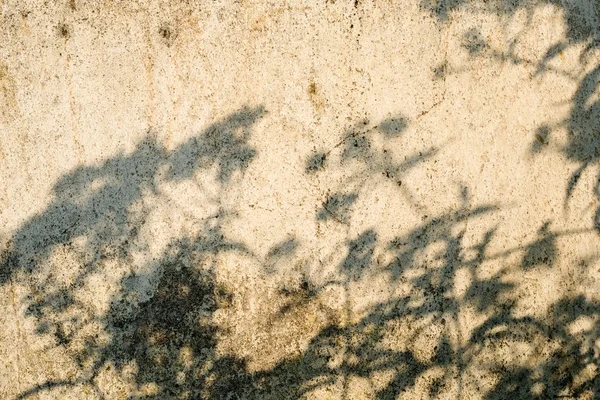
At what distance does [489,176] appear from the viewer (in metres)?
2.48

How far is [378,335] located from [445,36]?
1620mm

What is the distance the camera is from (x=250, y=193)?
237 cm

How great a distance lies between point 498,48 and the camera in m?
2.46

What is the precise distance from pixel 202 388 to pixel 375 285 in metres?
1.05

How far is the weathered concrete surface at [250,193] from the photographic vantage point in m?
2.34

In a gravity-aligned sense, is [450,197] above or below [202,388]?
above

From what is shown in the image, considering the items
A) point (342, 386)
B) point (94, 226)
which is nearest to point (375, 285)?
point (342, 386)

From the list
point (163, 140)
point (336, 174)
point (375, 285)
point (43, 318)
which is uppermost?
point (163, 140)

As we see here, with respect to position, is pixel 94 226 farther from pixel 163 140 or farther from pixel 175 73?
pixel 175 73

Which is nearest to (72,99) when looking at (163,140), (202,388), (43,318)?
(163,140)

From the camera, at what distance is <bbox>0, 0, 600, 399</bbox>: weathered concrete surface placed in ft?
7.68

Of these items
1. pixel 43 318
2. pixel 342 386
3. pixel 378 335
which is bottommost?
pixel 342 386

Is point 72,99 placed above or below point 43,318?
above

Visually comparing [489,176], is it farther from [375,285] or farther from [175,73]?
[175,73]
